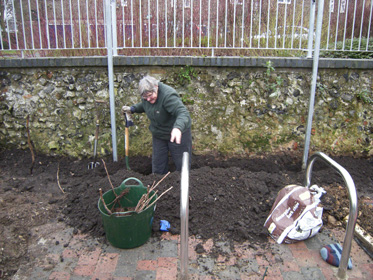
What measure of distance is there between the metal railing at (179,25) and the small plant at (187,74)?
0.36m

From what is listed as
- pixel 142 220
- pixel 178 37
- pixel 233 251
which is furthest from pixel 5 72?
pixel 233 251

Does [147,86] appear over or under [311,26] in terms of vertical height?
under

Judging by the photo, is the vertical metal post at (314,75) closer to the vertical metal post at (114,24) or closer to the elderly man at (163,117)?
the elderly man at (163,117)

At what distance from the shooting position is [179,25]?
16.5 ft

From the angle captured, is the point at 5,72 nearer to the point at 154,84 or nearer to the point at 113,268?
the point at 154,84

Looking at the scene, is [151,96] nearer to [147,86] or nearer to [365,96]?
[147,86]

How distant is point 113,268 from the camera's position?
2787 mm

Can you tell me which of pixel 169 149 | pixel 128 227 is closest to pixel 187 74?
pixel 169 149

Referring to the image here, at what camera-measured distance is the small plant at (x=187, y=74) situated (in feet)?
16.0

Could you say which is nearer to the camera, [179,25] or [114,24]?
[114,24]

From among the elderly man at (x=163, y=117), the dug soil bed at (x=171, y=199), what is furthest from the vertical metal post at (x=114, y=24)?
the dug soil bed at (x=171, y=199)

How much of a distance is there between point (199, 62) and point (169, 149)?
4.88 ft

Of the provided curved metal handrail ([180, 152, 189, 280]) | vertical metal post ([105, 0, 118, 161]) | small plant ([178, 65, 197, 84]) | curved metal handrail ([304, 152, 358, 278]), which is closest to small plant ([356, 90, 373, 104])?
small plant ([178, 65, 197, 84])

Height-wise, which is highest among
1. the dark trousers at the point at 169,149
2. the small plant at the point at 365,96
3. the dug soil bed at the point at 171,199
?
the small plant at the point at 365,96
